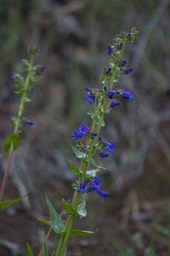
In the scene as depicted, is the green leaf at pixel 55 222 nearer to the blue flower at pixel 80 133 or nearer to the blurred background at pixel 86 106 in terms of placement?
the blue flower at pixel 80 133

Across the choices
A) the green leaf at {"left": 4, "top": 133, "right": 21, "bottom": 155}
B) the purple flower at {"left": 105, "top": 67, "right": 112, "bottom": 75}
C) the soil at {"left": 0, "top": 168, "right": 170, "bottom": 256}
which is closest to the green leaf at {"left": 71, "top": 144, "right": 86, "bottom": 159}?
the purple flower at {"left": 105, "top": 67, "right": 112, "bottom": 75}

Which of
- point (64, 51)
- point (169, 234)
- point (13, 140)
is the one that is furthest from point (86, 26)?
point (13, 140)

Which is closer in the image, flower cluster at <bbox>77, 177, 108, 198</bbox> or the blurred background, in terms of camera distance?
flower cluster at <bbox>77, 177, 108, 198</bbox>

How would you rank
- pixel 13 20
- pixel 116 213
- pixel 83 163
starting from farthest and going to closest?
pixel 13 20 < pixel 116 213 < pixel 83 163

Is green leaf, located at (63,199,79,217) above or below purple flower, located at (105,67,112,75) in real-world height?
below

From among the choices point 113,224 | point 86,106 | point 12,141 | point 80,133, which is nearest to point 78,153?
point 80,133

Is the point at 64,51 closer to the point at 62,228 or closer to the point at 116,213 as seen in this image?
the point at 116,213

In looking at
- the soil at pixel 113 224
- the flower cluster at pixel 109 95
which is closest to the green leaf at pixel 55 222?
the flower cluster at pixel 109 95

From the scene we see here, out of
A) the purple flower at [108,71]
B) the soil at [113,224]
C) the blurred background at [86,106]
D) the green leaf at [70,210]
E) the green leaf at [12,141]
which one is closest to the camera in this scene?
the green leaf at [70,210]

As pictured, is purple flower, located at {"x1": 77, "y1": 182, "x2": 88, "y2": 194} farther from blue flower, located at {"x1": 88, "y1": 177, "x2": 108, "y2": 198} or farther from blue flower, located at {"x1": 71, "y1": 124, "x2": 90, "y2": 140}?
blue flower, located at {"x1": 71, "y1": 124, "x2": 90, "y2": 140}
